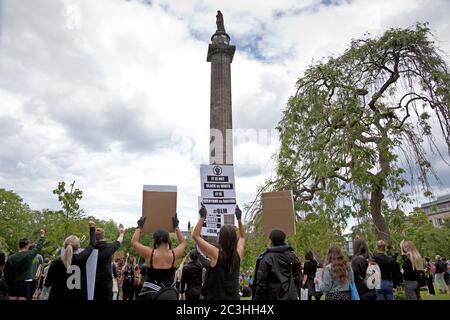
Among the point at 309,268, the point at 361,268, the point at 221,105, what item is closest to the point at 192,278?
the point at 361,268

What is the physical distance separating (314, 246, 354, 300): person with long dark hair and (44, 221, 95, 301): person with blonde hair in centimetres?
316

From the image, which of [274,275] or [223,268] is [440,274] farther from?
[223,268]

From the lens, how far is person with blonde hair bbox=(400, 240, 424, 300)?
7.81 meters

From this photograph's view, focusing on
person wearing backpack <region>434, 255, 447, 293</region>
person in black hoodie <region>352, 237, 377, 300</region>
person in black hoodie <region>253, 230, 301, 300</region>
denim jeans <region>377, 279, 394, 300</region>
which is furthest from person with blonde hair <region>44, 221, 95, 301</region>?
person wearing backpack <region>434, 255, 447, 293</region>

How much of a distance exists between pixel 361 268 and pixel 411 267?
2734mm

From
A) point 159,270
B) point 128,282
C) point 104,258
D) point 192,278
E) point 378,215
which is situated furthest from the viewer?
point 128,282

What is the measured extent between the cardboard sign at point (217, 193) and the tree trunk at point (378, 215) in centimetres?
552

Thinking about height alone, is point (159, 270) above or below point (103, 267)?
below

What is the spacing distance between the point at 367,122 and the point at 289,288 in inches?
327

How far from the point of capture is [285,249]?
490cm

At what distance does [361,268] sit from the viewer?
5996mm

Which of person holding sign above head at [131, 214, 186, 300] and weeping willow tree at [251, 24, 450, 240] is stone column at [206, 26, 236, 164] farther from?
person holding sign above head at [131, 214, 186, 300]
